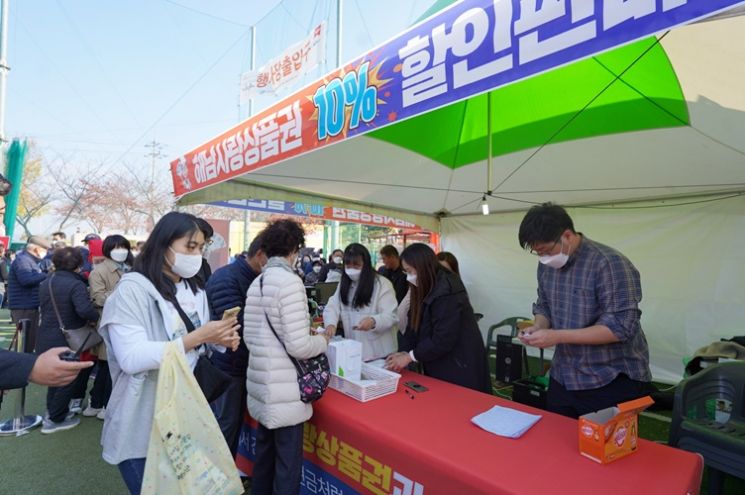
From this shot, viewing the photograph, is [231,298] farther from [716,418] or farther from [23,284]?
[23,284]

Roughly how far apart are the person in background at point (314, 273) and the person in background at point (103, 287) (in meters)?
4.23

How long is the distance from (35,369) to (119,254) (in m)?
2.69

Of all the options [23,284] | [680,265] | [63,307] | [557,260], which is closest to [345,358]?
[557,260]

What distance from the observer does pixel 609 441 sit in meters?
1.21

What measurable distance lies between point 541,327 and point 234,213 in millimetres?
28376

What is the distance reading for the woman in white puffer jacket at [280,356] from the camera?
1.54 meters

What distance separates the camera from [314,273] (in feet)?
27.9

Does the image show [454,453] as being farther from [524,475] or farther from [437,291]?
[437,291]

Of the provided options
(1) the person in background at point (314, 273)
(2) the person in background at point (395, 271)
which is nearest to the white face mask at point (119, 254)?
(2) the person in background at point (395, 271)

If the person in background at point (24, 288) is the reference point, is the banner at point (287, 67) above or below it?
above

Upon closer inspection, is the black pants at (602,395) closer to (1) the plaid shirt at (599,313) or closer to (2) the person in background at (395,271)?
(1) the plaid shirt at (599,313)

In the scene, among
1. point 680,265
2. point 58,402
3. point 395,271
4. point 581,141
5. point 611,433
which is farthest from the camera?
point 680,265

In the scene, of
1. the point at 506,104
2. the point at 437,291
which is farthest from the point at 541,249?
the point at 506,104

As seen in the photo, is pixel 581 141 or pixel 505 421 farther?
pixel 581 141
